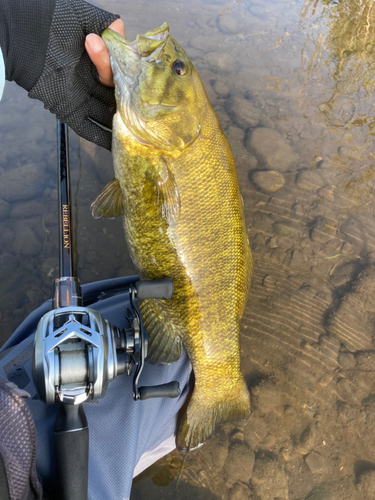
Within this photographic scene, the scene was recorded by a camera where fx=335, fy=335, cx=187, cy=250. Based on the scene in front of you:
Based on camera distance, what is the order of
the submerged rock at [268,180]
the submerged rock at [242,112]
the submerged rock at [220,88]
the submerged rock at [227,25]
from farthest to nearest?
the submerged rock at [227,25], the submerged rock at [220,88], the submerged rock at [242,112], the submerged rock at [268,180]

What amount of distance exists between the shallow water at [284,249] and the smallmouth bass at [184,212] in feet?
2.10

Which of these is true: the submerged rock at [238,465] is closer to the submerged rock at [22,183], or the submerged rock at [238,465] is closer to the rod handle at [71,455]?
the rod handle at [71,455]

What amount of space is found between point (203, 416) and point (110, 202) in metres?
1.42

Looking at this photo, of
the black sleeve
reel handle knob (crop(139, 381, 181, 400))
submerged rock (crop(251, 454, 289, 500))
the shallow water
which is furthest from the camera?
the shallow water

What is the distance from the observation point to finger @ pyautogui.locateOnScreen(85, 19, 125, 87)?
72.5 inches

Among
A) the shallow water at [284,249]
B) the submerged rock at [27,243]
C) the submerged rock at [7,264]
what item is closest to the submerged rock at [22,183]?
the shallow water at [284,249]

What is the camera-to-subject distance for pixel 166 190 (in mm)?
1914

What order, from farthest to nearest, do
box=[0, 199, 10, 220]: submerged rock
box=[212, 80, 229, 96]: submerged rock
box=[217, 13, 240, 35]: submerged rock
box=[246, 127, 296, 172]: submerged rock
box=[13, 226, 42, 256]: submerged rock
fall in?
box=[217, 13, 240, 35]: submerged rock, box=[212, 80, 229, 96]: submerged rock, box=[246, 127, 296, 172]: submerged rock, box=[0, 199, 10, 220]: submerged rock, box=[13, 226, 42, 256]: submerged rock

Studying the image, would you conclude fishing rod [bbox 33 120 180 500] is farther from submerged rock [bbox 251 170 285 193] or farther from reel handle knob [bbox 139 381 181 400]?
submerged rock [bbox 251 170 285 193]

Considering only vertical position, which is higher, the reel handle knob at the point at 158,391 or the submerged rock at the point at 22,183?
the reel handle knob at the point at 158,391

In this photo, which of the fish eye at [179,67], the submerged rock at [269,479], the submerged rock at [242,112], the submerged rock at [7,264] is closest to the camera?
the fish eye at [179,67]

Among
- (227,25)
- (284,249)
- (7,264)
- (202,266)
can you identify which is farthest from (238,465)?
(227,25)

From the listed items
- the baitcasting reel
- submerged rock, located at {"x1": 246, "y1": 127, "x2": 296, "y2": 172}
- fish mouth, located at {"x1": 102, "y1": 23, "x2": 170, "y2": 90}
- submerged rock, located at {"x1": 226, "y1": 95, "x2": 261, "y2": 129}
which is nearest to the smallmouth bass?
fish mouth, located at {"x1": 102, "y1": 23, "x2": 170, "y2": 90}

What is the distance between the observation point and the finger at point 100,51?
1841mm
